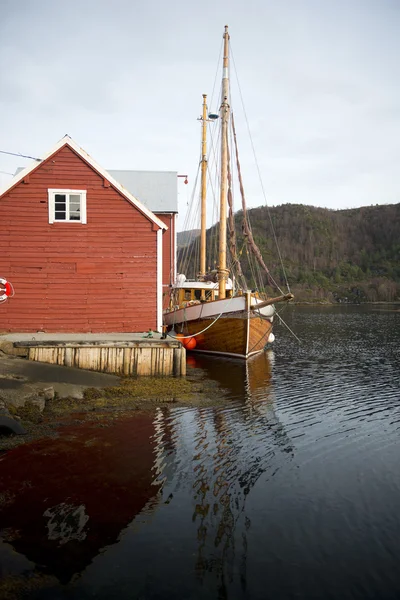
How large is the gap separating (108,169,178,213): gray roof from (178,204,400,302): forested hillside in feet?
212

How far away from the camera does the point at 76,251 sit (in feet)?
57.0

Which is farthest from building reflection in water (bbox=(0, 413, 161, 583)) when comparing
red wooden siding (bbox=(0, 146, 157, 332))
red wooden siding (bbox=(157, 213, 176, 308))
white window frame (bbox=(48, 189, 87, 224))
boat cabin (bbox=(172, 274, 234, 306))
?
red wooden siding (bbox=(157, 213, 176, 308))

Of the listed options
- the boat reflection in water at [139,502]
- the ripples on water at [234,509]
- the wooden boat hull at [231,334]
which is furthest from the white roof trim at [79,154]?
the boat reflection in water at [139,502]

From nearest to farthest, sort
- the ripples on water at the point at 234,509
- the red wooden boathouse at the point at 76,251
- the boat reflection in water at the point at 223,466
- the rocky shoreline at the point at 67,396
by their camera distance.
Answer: the ripples on water at the point at 234,509 < the boat reflection in water at the point at 223,466 < the rocky shoreline at the point at 67,396 < the red wooden boathouse at the point at 76,251

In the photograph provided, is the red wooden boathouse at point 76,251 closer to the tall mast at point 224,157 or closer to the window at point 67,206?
the window at point 67,206

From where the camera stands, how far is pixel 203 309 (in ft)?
74.0

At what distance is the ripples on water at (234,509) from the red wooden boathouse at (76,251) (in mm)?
6539

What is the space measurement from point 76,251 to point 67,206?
5.52 feet

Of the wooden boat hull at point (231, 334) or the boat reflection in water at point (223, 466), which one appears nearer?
the boat reflection in water at point (223, 466)

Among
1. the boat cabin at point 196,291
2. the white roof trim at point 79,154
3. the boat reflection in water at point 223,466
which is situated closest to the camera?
the boat reflection in water at point 223,466

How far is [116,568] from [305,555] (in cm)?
230

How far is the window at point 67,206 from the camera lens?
56.5 ft

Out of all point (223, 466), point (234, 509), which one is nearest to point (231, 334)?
point (223, 466)

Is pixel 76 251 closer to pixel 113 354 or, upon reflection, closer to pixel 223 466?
pixel 113 354
